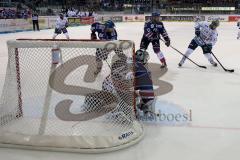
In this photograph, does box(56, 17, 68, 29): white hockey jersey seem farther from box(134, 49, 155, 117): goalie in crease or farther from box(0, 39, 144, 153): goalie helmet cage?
box(134, 49, 155, 117): goalie in crease

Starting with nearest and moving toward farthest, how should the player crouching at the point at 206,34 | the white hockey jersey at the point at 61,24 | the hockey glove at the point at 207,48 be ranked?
the player crouching at the point at 206,34
the hockey glove at the point at 207,48
the white hockey jersey at the point at 61,24

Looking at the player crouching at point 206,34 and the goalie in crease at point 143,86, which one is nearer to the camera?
the goalie in crease at point 143,86

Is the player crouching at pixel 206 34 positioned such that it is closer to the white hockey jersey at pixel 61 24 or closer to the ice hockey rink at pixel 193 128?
the ice hockey rink at pixel 193 128

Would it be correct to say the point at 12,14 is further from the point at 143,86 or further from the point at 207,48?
the point at 143,86

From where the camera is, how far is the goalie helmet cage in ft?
11.8

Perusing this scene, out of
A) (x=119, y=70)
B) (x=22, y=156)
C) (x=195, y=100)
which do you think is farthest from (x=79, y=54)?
(x=195, y=100)

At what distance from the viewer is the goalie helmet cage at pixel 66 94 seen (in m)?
3.59

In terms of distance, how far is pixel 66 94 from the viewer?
176 inches

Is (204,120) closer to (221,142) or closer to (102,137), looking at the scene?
(221,142)

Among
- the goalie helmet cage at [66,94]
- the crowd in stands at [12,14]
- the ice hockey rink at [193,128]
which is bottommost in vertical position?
the ice hockey rink at [193,128]

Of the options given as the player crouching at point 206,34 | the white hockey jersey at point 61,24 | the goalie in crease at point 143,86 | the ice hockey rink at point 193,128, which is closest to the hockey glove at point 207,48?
the player crouching at point 206,34

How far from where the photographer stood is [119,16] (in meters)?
25.8

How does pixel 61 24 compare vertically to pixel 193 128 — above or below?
above

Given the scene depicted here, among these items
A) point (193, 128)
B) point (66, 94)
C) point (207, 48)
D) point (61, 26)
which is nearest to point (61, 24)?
point (61, 26)
